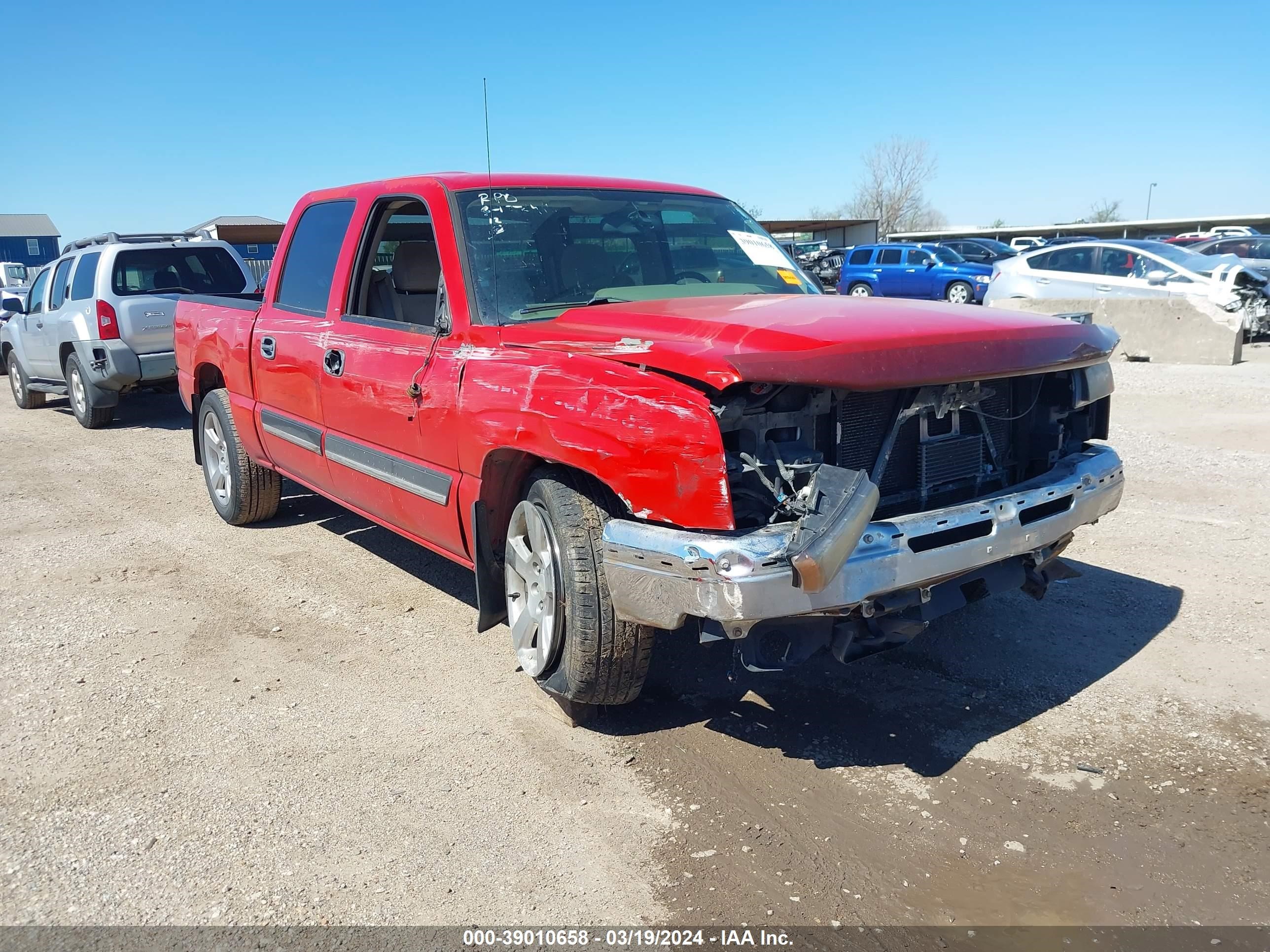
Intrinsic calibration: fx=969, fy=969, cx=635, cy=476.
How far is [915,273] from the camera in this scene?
24.5 metres

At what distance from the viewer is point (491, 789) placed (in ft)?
10.7

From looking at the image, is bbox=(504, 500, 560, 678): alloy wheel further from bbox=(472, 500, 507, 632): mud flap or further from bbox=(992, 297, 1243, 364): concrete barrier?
bbox=(992, 297, 1243, 364): concrete barrier

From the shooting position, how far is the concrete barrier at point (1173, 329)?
1221 centimetres

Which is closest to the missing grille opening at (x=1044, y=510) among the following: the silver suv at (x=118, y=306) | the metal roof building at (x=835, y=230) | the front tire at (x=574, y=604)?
the front tire at (x=574, y=604)

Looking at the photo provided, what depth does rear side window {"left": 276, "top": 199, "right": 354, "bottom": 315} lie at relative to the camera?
4961 mm

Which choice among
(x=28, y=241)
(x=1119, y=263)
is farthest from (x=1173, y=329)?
(x=28, y=241)

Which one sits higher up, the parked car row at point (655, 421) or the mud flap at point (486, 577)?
the parked car row at point (655, 421)

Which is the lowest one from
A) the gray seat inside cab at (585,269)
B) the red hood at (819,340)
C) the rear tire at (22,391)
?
the rear tire at (22,391)

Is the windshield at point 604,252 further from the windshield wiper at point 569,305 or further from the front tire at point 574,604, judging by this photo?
the front tire at point 574,604

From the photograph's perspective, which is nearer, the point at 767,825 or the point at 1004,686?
the point at 767,825

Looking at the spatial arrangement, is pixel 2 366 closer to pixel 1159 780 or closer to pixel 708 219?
pixel 708 219

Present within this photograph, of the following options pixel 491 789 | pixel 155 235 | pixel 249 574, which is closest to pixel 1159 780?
pixel 491 789

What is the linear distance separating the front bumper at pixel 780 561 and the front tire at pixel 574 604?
0.57 feet

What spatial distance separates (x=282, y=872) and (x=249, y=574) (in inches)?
117
